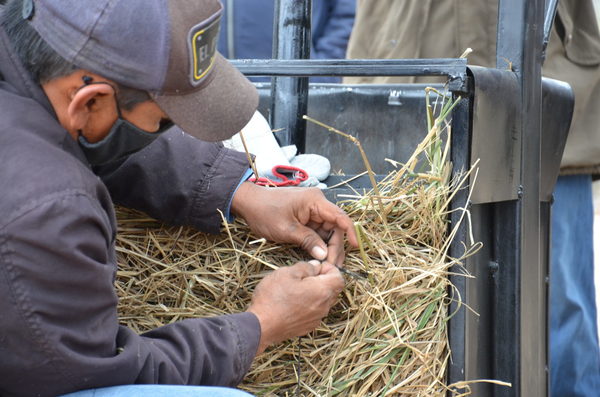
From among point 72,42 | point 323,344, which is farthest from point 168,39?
point 323,344

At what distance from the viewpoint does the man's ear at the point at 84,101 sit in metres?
1.32

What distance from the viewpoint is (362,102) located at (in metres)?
2.81

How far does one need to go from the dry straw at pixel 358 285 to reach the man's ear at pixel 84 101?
468 mm

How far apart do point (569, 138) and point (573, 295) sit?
0.55 metres

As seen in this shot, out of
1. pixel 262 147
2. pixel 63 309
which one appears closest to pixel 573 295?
pixel 262 147

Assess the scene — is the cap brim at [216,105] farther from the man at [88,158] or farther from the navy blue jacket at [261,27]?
the navy blue jacket at [261,27]

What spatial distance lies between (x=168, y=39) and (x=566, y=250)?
213cm

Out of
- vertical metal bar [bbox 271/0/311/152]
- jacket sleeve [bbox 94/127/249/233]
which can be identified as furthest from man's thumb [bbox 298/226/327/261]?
vertical metal bar [bbox 271/0/311/152]

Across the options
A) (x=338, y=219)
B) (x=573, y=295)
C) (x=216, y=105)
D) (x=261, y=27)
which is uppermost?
(x=261, y=27)

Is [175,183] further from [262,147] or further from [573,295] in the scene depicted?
[573,295]

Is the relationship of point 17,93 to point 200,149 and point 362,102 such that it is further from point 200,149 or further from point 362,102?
point 362,102

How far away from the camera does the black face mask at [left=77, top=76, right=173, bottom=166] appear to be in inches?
55.0

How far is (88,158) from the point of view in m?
1.44

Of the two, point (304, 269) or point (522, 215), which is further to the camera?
point (522, 215)
